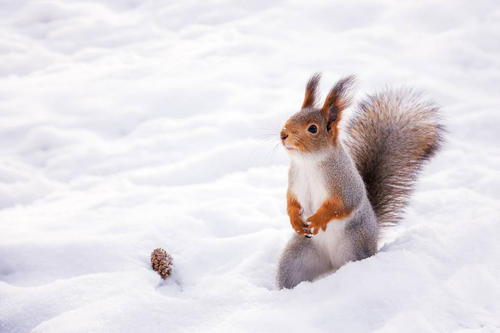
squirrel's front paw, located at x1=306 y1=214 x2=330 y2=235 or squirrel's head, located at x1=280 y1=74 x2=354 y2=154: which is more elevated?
squirrel's head, located at x1=280 y1=74 x2=354 y2=154

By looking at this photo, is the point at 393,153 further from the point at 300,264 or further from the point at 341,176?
the point at 300,264

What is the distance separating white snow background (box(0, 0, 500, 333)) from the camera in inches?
46.8

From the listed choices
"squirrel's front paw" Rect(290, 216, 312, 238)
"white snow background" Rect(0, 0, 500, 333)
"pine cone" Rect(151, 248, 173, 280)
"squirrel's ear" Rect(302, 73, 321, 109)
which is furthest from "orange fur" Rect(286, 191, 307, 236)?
"pine cone" Rect(151, 248, 173, 280)

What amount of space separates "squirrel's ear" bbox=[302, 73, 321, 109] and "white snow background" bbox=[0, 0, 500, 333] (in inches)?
21.1

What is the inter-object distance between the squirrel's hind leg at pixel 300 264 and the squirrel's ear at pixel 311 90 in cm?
45

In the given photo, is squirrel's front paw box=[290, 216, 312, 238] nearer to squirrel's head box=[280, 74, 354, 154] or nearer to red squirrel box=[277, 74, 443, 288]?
red squirrel box=[277, 74, 443, 288]

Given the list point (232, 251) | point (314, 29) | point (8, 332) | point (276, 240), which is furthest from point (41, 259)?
point (314, 29)

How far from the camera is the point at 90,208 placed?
1.92 metres

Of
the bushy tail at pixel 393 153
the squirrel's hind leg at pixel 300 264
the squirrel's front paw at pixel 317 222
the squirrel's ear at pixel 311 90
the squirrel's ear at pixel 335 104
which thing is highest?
the squirrel's ear at pixel 311 90

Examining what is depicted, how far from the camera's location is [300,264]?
4.51ft

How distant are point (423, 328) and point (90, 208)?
1446 millimetres

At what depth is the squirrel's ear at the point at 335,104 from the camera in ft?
4.28

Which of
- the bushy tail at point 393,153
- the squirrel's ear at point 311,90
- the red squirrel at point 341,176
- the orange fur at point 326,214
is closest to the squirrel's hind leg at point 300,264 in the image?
the red squirrel at point 341,176

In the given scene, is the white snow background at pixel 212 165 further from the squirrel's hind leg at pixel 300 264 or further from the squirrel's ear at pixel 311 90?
the squirrel's ear at pixel 311 90
